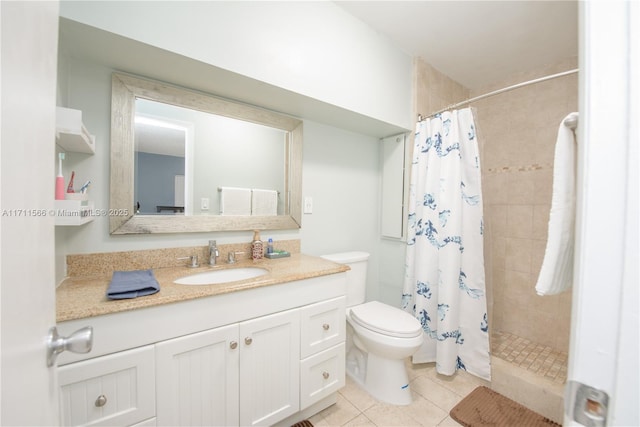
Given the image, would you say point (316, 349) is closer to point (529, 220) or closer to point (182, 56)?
point (182, 56)

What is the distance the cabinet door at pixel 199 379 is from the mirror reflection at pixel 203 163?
73 cm

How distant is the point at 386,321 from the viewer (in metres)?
1.57

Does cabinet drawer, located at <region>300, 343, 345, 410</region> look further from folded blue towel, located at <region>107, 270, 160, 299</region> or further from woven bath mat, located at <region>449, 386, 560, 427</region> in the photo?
folded blue towel, located at <region>107, 270, 160, 299</region>

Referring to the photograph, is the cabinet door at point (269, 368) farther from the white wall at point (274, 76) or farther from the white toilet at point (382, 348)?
the white wall at point (274, 76)

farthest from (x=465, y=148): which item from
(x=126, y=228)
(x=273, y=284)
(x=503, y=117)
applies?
(x=126, y=228)

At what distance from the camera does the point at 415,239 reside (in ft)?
6.48

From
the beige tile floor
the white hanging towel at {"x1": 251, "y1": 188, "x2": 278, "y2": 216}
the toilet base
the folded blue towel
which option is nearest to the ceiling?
the white hanging towel at {"x1": 251, "y1": 188, "x2": 278, "y2": 216}

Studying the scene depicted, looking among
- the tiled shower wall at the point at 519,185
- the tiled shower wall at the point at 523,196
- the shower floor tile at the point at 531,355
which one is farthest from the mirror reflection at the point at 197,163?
the shower floor tile at the point at 531,355

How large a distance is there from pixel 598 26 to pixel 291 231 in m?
1.65

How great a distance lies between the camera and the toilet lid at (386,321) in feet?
→ 4.83

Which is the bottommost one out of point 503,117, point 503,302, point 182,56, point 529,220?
point 503,302

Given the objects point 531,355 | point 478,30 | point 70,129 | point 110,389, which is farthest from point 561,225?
point 531,355

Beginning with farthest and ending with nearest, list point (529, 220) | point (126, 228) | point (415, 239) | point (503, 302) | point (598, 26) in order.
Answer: point (503, 302)
point (529, 220)
point (415, 239)
point (126, 228)
point (598, 26)

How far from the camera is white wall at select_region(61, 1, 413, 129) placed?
103 cm
